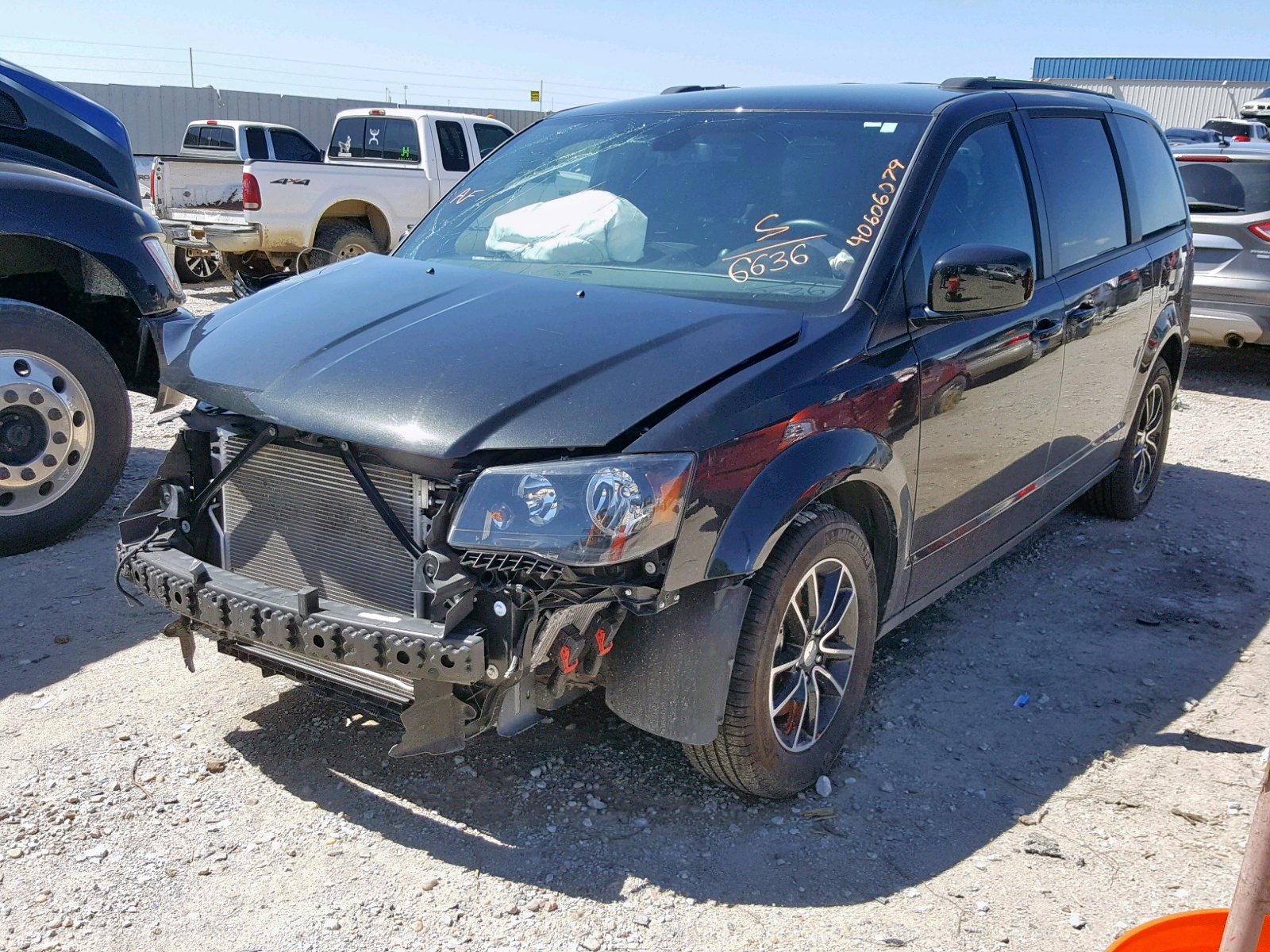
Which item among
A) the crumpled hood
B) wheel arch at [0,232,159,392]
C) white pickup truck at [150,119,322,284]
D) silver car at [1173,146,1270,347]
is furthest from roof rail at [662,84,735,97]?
white pickup truck at [150,119,322,284]

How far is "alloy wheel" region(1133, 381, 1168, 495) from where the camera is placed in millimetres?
5875

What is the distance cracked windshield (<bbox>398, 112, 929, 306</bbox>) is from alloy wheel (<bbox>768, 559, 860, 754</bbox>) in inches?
32.9

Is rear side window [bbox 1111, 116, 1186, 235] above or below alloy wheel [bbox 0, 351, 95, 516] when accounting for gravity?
above

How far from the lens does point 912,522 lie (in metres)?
3.60

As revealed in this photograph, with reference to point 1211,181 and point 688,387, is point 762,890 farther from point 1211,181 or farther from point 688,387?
point 1211,181

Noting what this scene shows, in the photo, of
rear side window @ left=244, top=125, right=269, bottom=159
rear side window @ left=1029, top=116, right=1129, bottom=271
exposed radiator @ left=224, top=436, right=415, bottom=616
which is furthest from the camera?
rear side window @ left=244, top=125, right=269, bottom=159

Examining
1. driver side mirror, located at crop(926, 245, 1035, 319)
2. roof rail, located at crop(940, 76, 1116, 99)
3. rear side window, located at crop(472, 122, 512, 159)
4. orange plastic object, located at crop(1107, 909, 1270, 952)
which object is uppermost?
roof rail, located at crop(940, 76, 1116, 99)

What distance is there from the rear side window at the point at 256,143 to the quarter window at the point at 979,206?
14837mm

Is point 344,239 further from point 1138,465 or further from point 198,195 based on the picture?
point 1138,465

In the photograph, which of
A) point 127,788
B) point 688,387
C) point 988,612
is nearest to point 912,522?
point 688,387

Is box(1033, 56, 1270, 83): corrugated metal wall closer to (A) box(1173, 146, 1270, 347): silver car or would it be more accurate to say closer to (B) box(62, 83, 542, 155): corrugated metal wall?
(B) box(62, 83, 542, 155): corrugated metal wall

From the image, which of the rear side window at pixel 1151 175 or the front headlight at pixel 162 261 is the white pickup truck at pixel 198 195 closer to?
the front headlight at pixel 162 261

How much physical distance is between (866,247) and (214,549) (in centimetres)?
211

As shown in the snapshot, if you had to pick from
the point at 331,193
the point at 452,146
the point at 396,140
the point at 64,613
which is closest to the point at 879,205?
the point at 64,613
